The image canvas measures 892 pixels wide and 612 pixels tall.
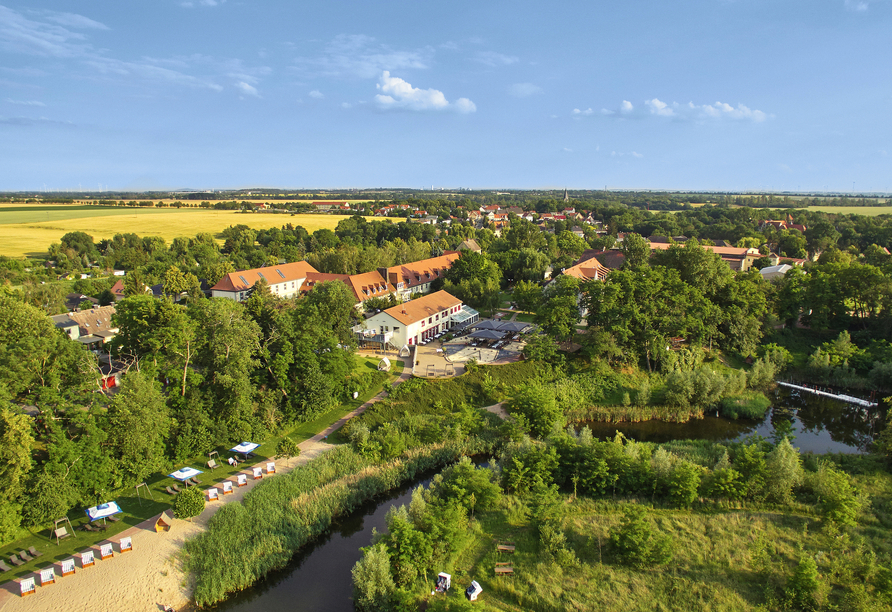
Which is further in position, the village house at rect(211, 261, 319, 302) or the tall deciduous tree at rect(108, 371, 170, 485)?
the village house at rect(211, 261, 319, 302)

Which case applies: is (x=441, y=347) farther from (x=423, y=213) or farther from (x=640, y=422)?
(x=423, y=213)

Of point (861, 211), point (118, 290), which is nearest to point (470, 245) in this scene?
point (118, 290)

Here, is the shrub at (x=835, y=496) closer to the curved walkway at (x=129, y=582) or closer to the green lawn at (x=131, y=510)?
the green lawn at (x=131, y=510)

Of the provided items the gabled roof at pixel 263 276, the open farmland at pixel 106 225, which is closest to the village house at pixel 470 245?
the gabled roof at pixel 263 276

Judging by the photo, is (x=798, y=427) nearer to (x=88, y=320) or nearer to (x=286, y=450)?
(x=286, y=450)

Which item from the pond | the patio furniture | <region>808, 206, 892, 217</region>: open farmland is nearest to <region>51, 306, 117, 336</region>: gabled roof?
the patio furniture

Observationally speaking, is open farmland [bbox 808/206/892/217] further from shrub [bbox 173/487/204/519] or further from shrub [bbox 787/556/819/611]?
shrub [bbox 173/487/204/519]
